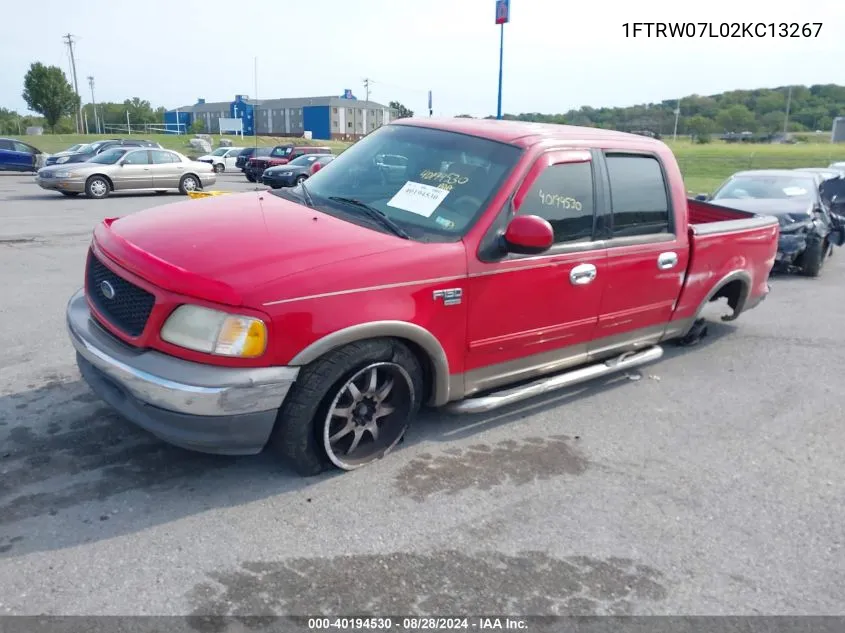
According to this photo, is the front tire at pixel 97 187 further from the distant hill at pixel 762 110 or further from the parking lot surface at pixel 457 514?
the distant hill at pixel 762 110

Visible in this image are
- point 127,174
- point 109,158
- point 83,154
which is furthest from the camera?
point 83,154

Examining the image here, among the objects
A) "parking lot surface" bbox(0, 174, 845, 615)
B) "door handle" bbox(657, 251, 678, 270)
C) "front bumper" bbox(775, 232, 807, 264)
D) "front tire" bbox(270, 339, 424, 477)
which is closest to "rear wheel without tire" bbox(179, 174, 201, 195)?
"front bumper" bbox(775, 232, 807, 264)

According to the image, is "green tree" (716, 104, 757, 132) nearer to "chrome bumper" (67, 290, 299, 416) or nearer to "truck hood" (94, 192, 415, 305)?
"truck hood" (94, 192, 415, 305)

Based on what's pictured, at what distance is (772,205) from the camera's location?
35.5 feet

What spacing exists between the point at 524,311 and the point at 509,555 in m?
1.51

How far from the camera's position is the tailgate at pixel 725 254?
17.4 ft

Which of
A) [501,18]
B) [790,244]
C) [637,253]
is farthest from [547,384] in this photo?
[501,18]

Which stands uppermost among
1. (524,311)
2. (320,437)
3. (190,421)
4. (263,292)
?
(263,292)

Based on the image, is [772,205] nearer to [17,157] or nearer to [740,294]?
[740,294]

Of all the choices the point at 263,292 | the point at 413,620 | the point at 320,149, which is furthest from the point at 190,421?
the point at 320,149

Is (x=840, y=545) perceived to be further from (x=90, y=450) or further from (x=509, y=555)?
(x=90, y=450)

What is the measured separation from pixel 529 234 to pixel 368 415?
1310mm

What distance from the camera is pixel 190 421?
3.13 meters

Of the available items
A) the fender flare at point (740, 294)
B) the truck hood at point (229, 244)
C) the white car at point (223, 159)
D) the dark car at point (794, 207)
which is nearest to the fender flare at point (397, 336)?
the truck hood at point (229, 244)
